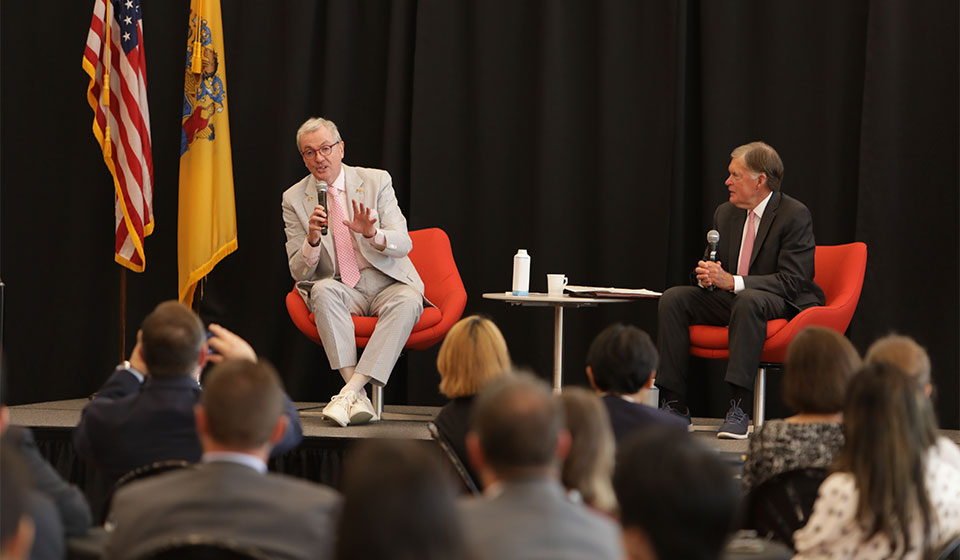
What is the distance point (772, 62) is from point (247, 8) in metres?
2.99

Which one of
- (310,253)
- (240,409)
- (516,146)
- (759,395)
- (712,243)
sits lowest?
(759,395)

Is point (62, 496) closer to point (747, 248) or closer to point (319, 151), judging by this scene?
point (319, 151)

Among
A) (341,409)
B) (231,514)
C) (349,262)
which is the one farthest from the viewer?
(349,262)

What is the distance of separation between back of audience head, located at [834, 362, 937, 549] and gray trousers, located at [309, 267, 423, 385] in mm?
2853

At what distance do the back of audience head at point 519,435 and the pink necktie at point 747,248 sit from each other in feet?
11.4

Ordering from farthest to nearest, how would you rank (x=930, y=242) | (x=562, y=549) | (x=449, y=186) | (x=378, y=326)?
1. (x=449, y=186)
2. (x=930, y=242)
3. (x=378, y=326)
4. (x=562, y=549)

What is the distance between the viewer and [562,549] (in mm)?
1512

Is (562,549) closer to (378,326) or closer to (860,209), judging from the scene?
(378,326)

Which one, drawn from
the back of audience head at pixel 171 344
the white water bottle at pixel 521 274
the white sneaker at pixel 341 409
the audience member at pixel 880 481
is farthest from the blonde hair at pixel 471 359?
the white water bottle at pixel 521 274

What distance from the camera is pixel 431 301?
5.26 metres

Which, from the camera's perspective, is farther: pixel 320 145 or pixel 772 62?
pixel 772 62

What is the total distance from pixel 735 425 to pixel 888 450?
2.62 m

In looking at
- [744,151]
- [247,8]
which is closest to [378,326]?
→ [744,151]

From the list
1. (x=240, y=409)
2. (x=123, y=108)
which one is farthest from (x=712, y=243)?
(x=240, y=409)
